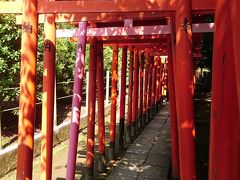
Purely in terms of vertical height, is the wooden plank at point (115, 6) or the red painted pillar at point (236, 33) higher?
the wooden plank at point (115, 6)

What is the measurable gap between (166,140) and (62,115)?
407 cm

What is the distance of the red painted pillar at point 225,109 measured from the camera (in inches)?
96.8

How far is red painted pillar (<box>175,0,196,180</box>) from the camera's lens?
3.06 metres

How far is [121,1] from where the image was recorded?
3486 mm

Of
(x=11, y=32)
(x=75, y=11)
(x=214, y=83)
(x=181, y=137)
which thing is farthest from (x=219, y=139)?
(x=11, y=32)

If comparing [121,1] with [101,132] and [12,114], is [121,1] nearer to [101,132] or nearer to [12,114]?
[101,132]

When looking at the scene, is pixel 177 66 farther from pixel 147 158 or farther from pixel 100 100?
pixel 147 158

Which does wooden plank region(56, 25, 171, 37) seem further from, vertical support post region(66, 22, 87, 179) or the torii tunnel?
vertical support post region(66, 22, 87, 179)

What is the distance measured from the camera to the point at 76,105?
14.5 ft

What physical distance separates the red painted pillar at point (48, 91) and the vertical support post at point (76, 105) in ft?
0.95

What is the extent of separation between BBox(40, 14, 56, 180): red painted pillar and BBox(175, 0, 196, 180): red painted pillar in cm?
167

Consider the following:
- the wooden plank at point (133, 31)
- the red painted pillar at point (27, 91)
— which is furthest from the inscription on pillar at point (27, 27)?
the wooden plank at point (133, 31)

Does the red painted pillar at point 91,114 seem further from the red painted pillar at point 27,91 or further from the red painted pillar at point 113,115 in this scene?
the red painted pillar at point 27,91

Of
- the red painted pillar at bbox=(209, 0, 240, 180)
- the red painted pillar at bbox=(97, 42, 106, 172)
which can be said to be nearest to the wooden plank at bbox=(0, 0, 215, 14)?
the red painted pillar at bbox=(209, 0, 240, 180)
